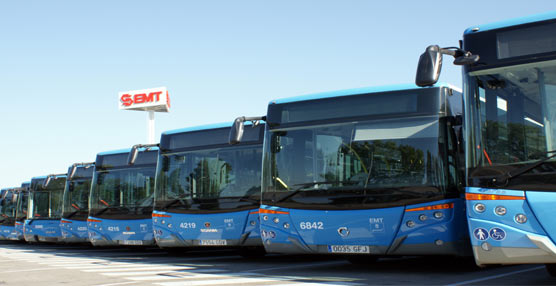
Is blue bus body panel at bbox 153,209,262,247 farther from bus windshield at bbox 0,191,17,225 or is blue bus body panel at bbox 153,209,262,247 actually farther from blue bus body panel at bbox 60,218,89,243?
bus windshield at bbox 0,191,17,225

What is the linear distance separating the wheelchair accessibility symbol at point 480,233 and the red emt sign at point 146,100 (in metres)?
43.4

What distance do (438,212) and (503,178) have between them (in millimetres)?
1718

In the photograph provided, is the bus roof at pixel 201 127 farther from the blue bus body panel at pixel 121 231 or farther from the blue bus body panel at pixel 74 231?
the blue bus body panel at pixel 74 231

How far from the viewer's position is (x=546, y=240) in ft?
22.2

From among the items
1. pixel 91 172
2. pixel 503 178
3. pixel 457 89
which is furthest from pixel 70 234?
pixel 503 178

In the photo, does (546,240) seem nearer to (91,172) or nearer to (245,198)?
(245,198)

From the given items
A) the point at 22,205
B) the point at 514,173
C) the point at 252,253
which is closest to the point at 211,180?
the point at 252,253

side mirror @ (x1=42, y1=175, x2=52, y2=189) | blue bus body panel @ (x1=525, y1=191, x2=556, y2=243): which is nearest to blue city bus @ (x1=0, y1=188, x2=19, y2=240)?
side mirror @ (x1=42, y1=175, x2=52, y2=189)

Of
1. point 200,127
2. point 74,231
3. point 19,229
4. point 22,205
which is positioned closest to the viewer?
point 200,127

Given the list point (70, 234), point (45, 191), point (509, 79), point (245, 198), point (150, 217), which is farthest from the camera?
point (45, 191)

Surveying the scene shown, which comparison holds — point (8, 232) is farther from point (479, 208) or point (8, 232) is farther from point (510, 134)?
point (510, 134)

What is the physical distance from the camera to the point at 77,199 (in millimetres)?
19516

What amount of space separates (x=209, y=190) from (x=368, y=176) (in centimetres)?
451

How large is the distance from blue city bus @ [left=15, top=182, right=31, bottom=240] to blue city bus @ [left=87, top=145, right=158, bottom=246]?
971 centimetres
